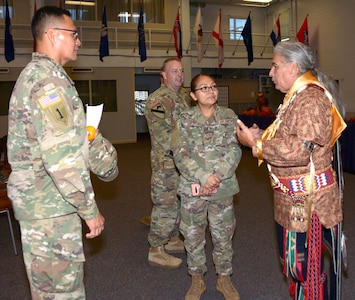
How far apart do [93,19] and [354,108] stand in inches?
331

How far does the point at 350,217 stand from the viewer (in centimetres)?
418

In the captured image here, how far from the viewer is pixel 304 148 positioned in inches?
69.6

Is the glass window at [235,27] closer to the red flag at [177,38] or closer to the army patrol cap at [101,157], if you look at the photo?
the red flag at [177,38]

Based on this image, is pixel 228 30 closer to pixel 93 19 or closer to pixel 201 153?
pixel 93 19

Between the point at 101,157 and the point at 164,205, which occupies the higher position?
the point at 101,157

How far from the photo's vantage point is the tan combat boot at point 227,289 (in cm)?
255

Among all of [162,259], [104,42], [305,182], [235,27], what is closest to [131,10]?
[104,42]

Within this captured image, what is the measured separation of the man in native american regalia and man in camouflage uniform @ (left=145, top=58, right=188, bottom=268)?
1.13 metres

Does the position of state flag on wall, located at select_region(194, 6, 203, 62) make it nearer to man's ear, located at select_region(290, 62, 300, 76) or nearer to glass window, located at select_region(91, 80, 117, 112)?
glass window, located at select_region(91, 80, 117, 112)

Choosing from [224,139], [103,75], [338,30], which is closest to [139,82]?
[103,75]

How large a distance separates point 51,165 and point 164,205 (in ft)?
5.88

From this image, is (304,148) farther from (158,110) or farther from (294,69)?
(158,110)

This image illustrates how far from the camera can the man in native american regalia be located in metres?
1.79

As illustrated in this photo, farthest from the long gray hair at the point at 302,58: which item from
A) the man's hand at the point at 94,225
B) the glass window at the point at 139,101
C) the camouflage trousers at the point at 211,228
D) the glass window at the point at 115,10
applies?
the glass window at the point at 139,101
